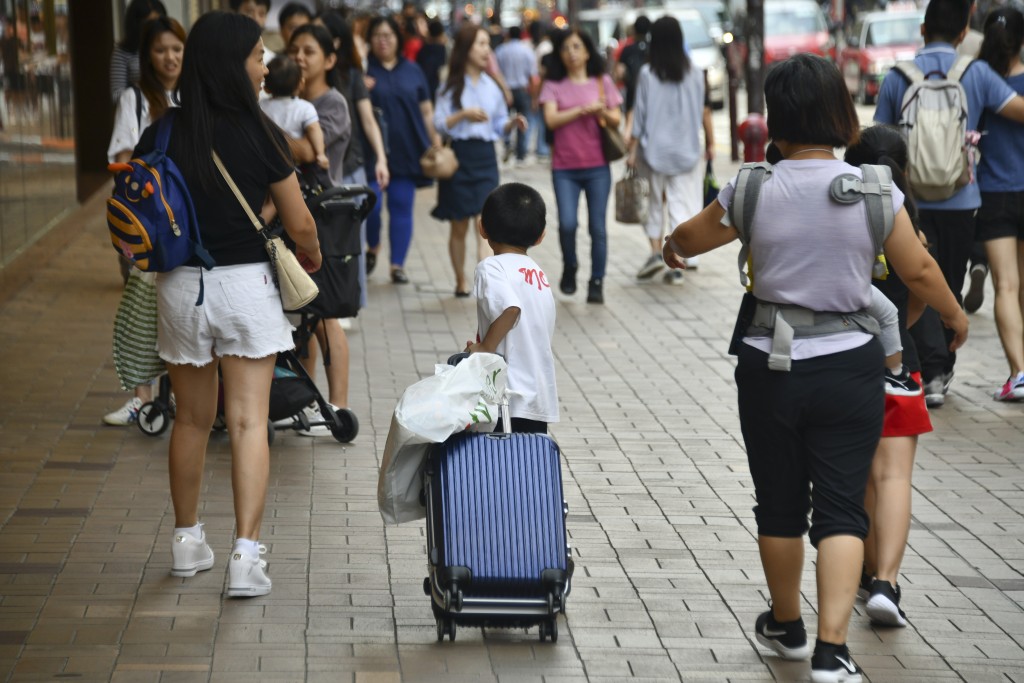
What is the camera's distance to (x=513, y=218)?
16.3ft

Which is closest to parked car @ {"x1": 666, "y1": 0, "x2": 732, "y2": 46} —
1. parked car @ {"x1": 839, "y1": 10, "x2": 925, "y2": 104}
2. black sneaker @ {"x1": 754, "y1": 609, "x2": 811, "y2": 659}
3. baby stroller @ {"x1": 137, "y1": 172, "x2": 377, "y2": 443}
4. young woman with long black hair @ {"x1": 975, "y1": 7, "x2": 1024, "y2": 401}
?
parked car @ {"x1": 839, "y1": 10, "x2": 925, "y2": 104}

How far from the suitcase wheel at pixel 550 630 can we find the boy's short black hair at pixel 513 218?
1.20m

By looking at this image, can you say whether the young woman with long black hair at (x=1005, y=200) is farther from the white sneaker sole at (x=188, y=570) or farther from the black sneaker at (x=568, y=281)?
the white sneaker sole at (x=188, y=570)

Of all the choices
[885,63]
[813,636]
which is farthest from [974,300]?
[885,63]

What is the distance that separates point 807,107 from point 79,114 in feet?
51.8

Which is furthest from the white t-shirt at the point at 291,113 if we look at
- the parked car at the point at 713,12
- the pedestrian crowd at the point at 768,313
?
the parked car at the point at 713,12

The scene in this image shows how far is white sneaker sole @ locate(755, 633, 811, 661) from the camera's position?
15.0ft

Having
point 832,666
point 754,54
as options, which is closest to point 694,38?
point 754,54

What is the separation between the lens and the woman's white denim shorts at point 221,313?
16.3 feet

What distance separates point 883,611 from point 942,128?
3.49 m

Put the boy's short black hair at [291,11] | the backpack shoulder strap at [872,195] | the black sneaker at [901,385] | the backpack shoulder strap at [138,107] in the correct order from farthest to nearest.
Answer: the boy's short black hair at [291,11]
the backpack shoulder strap at [138,107]
the black sneaker at [901,385]
the backpack shoulder strap at [872,195]

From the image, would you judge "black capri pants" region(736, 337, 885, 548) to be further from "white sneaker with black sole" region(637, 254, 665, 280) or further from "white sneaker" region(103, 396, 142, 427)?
"white sneaker with black sole" region(637, 254, 665, 280)

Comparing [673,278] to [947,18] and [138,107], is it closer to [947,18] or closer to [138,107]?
[947,18]

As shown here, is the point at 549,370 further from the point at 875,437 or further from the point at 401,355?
the point at 401,355
